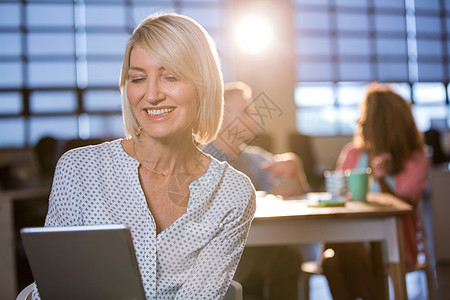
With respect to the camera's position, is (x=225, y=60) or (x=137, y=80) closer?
(x=137, y=80)

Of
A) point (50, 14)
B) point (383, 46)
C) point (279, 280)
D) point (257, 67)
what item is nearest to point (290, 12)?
point (257, 67)

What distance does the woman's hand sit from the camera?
216cm

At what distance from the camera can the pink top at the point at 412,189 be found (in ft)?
6.82

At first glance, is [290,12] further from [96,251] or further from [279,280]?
[96,251]

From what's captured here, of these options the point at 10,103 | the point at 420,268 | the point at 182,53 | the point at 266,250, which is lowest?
the point at 420,268

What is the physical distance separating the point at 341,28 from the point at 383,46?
2.55ft

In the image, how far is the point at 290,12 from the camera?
732 centimetres

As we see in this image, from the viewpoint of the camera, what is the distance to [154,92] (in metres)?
1.02

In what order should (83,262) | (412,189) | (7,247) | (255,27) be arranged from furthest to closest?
(255,27) < (7,247) < (412,189) < (83,262)

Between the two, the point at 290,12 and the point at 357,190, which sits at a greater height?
the point at 290,12

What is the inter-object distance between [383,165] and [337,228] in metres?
0.69

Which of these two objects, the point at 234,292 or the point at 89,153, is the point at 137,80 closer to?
the point at 89,153

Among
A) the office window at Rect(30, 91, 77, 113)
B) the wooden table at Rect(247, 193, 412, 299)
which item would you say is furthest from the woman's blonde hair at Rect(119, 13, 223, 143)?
the office window at Rect(30, 91, 77, 113)

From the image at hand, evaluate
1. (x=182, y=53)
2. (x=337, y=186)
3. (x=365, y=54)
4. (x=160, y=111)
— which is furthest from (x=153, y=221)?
(x=365, y=54)
